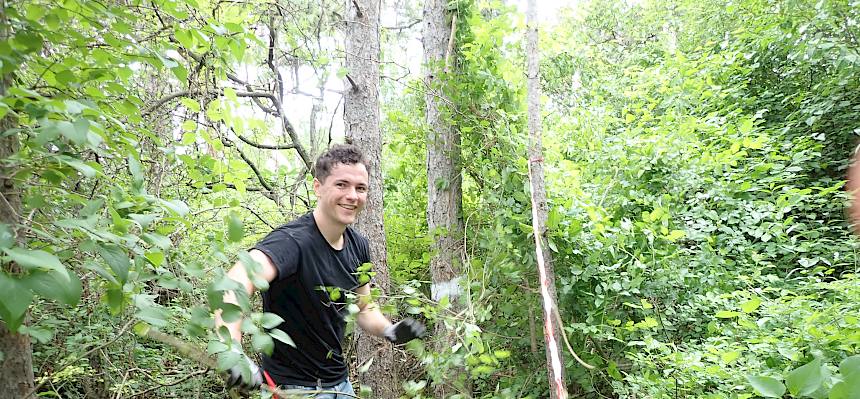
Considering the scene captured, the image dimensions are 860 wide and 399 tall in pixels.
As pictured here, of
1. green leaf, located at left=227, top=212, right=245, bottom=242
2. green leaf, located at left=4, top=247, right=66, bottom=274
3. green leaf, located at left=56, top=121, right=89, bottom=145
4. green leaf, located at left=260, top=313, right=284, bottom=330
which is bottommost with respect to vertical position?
green leaf, located at left=260, top=313, right=284, bottom=330

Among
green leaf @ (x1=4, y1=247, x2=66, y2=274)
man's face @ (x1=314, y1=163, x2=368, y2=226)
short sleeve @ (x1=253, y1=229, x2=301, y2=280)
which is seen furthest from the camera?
man's face @ (x1=314, y1=163, x2=368, y2=226)

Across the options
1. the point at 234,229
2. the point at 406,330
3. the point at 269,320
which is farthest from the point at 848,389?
the point at 406,330

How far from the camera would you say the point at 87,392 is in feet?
12.4

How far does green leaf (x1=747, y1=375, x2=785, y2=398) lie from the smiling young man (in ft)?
5.16

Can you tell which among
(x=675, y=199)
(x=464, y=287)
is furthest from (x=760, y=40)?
(x=464, y=287)

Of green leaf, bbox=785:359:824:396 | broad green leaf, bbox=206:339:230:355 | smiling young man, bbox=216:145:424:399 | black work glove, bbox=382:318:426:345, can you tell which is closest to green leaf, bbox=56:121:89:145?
broad green leaf, bbox=206:339:230:355

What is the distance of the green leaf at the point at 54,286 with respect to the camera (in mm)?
823

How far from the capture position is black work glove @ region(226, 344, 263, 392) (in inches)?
43.4

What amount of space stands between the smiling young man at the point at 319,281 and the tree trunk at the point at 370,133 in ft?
4.07

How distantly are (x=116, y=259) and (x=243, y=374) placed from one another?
0.33 metres

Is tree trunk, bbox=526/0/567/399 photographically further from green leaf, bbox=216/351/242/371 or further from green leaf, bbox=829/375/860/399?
green leaf, bbox=216/351/242/371

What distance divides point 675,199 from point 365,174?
8.12ft

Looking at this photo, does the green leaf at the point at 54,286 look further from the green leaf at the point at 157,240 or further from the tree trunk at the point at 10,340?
the tree trunk at the point at 10,340

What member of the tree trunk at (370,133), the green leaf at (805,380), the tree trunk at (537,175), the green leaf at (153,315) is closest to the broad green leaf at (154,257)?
the green leaf at (153,315)
